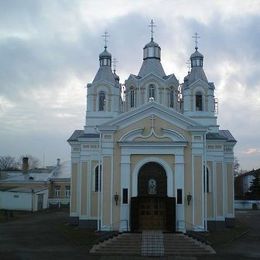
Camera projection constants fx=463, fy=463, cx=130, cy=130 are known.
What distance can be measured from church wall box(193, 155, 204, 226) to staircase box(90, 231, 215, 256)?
11.5ft

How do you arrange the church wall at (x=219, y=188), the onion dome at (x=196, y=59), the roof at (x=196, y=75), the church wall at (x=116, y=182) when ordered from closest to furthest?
the church wall at (x=116, y=182)
the church wall at (x=219, y=188)
the roof at (x=196, y=75)
the onion dome at (x=196, y=59)

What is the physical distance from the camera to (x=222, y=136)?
35.3 m

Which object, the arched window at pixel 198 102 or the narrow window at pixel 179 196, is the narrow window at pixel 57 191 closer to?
the arched window at pixel 198 102

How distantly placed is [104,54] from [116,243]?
59.6 ft

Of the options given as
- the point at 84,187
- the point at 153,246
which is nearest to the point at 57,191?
the point at 84,187

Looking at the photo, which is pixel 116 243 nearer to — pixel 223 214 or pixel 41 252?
pixel 41 252

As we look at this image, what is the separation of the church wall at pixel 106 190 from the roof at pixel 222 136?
826 centimetres

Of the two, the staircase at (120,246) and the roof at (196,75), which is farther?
the roof at (196,75)

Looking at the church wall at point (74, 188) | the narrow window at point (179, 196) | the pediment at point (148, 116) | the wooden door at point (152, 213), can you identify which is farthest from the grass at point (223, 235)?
the church wall at point (74, 188)

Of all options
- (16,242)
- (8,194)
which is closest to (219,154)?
(16,242)

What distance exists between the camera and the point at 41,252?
23594mm

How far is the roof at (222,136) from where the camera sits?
112 feet

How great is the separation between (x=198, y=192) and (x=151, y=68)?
1159cm

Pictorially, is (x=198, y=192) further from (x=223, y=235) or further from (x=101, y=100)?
(x=101, y=100)
